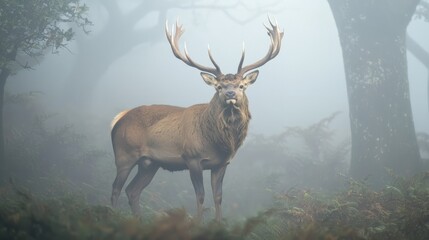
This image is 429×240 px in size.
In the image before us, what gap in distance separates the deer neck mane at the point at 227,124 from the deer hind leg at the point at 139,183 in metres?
1.47

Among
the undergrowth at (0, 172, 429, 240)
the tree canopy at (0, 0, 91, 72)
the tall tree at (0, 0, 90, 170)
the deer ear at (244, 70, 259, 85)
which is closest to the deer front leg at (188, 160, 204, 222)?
the undergrowth at (0, 172, 429, 240)

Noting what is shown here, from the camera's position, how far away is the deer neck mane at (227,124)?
20.5ft

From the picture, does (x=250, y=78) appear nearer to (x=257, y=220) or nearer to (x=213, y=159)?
(x=213, y=159)

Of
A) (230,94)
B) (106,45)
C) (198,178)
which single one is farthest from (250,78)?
(106,45)

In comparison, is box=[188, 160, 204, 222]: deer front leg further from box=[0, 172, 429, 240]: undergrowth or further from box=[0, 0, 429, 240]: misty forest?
box=[0, 172, 429, 240]: undergrowth

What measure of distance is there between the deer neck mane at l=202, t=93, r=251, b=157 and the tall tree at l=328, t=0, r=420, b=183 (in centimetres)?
433

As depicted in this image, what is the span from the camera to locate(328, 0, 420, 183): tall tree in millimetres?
9320

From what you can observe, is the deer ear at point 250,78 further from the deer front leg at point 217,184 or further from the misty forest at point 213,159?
the deer front leg at point 217,184

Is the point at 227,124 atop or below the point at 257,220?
atop

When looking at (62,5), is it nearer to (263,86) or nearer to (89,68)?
(89,68)

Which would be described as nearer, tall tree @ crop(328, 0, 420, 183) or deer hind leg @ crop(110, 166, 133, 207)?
deer hind leg @ crop(110, 166, 133, 207)

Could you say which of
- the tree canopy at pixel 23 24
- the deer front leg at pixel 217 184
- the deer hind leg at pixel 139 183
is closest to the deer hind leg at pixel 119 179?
the deer hind leg at pixel 139 183

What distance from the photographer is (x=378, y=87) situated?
954cm

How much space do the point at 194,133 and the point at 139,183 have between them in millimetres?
1573
